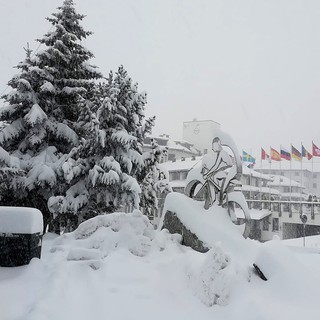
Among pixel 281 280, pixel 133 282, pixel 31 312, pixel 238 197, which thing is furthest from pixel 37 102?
pixel 281 280

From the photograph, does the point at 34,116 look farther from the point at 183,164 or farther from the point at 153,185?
the point at 183,164

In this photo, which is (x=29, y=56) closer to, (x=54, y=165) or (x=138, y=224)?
(x=54, y=165)

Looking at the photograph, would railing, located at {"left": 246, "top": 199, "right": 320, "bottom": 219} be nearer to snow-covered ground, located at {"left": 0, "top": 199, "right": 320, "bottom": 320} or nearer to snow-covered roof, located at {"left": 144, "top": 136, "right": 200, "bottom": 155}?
snow-covered roof, located at {"left": 144, "top": 136, "right": 200, "bottom": 155}

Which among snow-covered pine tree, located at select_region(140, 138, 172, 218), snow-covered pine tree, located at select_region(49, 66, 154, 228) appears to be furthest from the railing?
snow-covered pine tree, located at select_region(49, 66, 154, 228)

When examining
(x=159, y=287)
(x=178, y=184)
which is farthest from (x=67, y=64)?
(x=178, y=184)

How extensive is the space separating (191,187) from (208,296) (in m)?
7.86

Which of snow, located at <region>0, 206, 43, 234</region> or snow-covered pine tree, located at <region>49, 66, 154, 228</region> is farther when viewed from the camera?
snow-covered pine tree, located at <region>49, 66, 154, 228</region>

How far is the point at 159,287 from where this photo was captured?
18.4 ft

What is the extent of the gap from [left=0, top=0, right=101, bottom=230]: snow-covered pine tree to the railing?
29.1m

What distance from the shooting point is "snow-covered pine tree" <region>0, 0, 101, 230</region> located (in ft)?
41.4

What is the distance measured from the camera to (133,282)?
227 inches

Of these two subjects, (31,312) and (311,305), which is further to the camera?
(311,305)

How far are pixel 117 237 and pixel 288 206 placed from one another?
34618 millimetres

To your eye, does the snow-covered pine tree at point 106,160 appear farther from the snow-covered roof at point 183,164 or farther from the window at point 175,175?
the window at point 175,175
